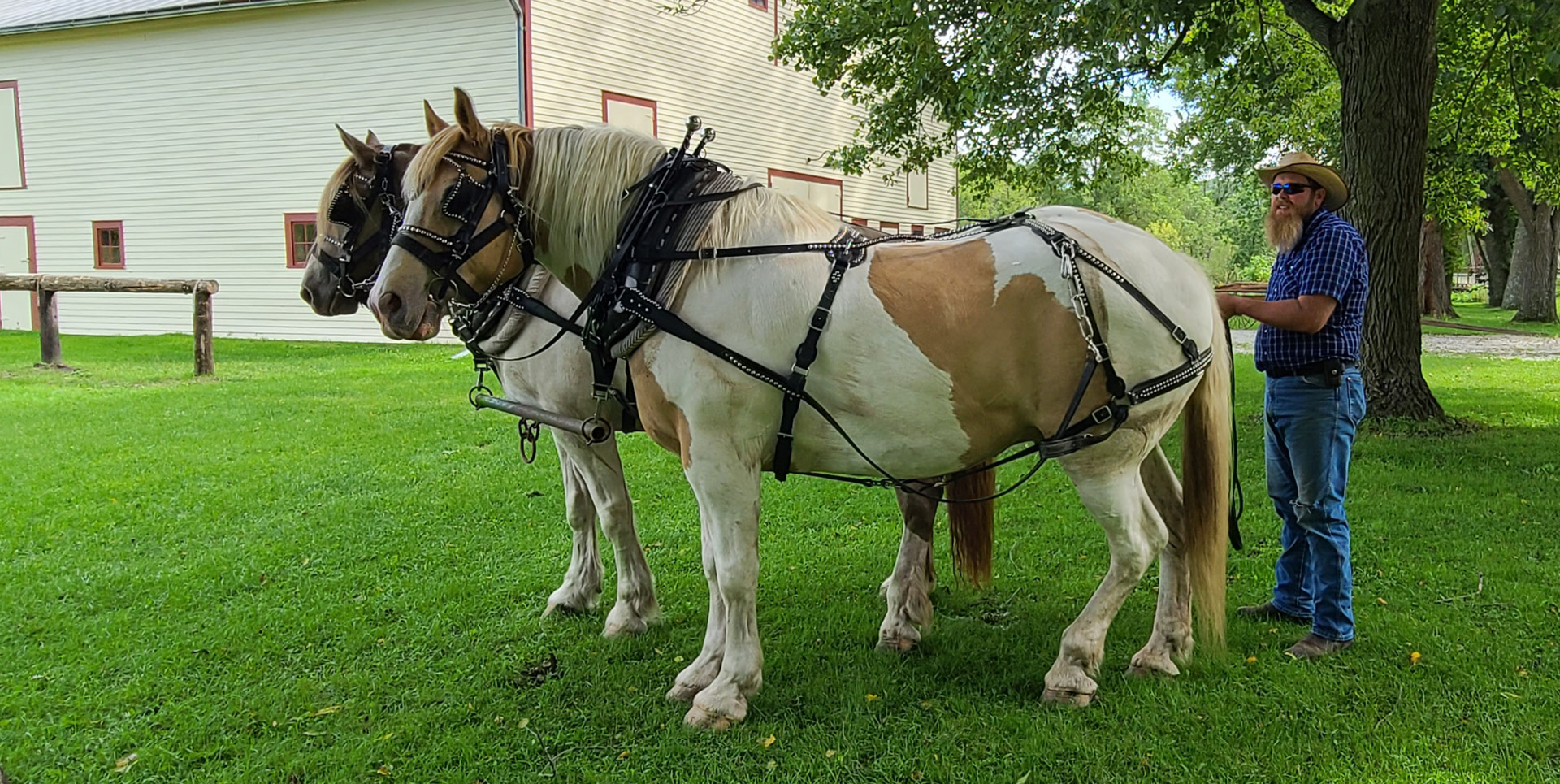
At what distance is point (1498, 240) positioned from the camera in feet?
88.8

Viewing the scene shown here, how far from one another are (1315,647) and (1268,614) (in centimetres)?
48

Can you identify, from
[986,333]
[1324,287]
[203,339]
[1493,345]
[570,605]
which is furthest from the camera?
[1493,345]

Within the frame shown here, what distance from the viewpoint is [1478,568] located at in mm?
4453

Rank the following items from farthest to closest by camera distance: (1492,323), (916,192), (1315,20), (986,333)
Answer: (916,192), (1492,323), (1315,20), (986,333)

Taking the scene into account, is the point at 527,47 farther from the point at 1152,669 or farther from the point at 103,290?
the point at 1152,669

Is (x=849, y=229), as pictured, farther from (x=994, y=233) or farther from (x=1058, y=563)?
(x=1058, y=563)

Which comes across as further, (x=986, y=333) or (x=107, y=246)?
(x=107, y=246)

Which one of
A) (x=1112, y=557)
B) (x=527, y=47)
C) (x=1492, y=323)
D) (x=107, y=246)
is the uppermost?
(x=527, y=47)

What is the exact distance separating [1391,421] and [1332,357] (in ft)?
16.5

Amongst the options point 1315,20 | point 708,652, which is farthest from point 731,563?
point 1315,20

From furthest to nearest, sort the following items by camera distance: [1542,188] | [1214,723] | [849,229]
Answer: [1542,188] → [849,229] → [1214,723]

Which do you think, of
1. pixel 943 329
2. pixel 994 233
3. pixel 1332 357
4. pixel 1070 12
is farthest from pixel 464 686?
pixel 1070 12

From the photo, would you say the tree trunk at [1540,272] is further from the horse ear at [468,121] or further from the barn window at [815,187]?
the horse ear at [468,121]

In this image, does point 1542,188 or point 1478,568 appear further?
point 1542,188
